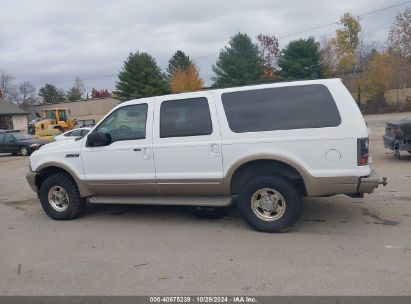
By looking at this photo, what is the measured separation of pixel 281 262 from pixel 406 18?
5345 centimetres

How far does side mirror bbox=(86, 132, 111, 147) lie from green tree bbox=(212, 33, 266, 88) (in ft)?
150

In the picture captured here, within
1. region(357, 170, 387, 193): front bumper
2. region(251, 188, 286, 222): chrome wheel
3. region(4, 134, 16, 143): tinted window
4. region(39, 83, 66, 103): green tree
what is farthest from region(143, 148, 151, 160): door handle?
region(39, 83, 66, 103): green tree

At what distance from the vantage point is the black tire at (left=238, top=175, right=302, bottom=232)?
17.4 ft

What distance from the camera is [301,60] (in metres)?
47.1

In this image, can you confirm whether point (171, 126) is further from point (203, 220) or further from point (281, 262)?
point (281, 262)

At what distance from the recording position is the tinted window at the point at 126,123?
605 cm

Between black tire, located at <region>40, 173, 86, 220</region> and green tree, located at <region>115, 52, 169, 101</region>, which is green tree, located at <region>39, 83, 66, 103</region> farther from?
black tire, located at <region>40, 173, 86, 220</region>

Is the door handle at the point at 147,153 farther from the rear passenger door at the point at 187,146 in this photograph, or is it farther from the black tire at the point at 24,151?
the black tire at the point at 24,151

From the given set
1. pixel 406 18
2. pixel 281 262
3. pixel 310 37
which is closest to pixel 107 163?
pixel 281 262

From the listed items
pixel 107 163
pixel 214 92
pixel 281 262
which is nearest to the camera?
pixel 281 262

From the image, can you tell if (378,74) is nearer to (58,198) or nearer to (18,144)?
(18,144)

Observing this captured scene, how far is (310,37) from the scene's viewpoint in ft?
157

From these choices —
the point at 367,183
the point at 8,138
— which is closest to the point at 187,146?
the point at 367,183

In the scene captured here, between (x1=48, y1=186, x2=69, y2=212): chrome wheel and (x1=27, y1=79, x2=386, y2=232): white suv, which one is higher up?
(x1=27, y1=79, x2=386, y2=232): white suv
